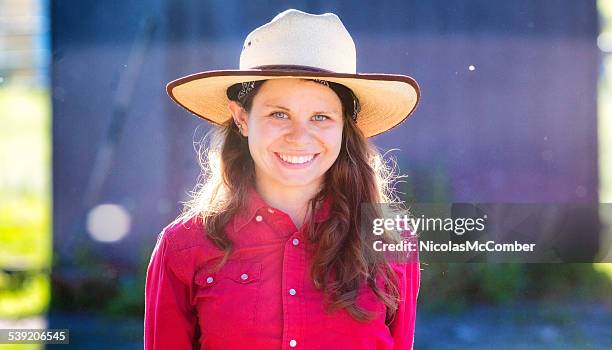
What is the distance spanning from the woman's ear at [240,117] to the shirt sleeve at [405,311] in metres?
0.48

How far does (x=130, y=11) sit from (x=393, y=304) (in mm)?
1514

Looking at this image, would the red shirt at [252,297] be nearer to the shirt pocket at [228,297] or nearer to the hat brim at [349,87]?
the shirt pocket at [228,297]

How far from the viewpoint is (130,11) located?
2732 millimetres

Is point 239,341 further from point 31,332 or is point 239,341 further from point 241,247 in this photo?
point 31,332

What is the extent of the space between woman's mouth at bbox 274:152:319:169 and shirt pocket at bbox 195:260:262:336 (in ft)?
0.75

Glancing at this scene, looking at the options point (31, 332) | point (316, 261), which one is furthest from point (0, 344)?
point (316, 261)

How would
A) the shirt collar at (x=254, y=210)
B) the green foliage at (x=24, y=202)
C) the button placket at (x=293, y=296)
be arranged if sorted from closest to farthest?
1. the button placket at (x=293, y=296)
2. the shirt collar at (x=254, y=210)
3. the green foliage at (x=24, y=202)

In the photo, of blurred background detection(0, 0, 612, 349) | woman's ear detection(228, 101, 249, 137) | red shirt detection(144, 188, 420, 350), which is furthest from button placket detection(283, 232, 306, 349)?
blurred background detection(0, 0, 612, 349)

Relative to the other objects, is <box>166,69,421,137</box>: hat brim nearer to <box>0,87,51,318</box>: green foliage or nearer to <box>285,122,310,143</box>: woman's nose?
<box>285,122,310,143</box>: woman's nose

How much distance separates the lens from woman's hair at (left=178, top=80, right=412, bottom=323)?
5.70ft

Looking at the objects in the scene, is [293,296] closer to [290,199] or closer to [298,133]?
[290,199]

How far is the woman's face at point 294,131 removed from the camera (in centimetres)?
170

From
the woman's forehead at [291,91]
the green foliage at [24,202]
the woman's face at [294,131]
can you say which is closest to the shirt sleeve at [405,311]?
the woman's face at [294,131]

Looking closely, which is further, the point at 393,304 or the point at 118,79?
the point at 118,79
